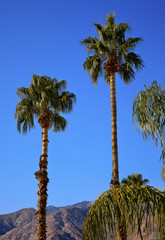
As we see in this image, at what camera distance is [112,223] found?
754 cm

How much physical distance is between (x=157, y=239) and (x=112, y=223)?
1125 millimetres

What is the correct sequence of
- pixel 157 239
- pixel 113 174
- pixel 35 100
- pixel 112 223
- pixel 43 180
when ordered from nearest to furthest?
1. pixel 157 239
2. pixel 112 223
3. pixel 113 174
4. pixel 43 180
5. pixel 35 100

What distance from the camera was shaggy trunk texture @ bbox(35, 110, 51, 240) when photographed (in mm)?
22719

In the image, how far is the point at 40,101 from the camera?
88.8ft

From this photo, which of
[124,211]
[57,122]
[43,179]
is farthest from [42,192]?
[124,211]

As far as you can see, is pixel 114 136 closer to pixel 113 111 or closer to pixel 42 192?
pixel 113 111

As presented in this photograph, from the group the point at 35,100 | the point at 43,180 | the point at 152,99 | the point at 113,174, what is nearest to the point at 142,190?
the point at 152,99

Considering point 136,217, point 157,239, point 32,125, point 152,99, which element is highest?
point 32,125

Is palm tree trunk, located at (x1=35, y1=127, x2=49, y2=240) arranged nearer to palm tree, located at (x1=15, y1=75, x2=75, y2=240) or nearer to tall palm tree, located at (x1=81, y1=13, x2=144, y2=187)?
palm tree, located at (x1=15, y1=75, x2=75, y2=240)

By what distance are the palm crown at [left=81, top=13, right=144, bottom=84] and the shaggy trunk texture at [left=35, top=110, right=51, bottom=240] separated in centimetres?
632

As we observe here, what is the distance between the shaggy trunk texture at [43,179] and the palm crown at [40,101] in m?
0.86

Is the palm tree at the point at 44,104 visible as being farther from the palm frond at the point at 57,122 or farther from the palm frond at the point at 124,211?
the palm frond at the point at 124,211

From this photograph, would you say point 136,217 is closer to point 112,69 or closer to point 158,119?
point 158,119

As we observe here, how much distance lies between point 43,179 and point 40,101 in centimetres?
682
